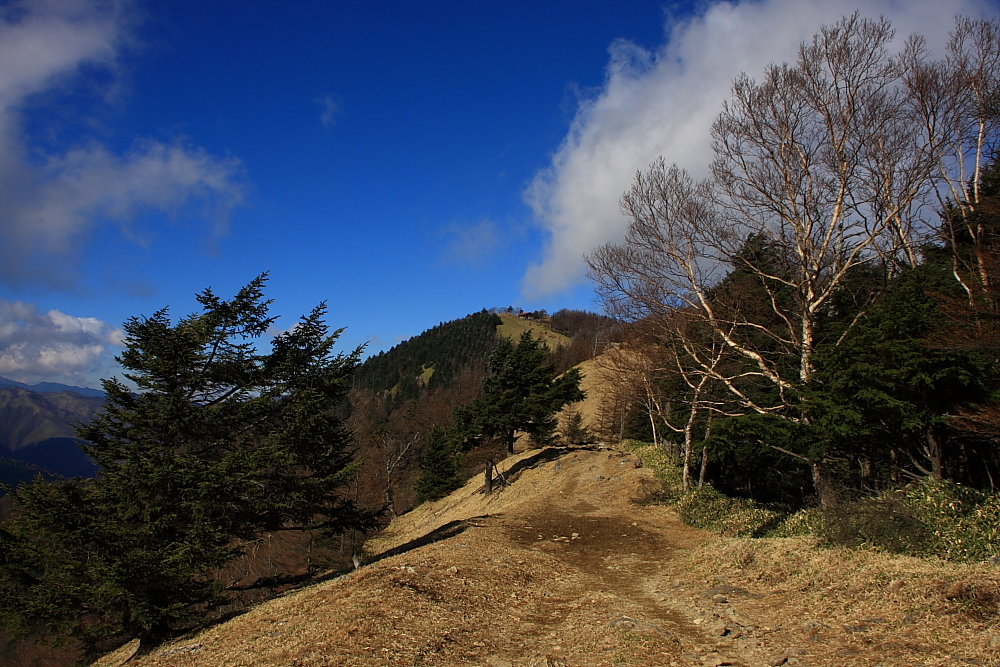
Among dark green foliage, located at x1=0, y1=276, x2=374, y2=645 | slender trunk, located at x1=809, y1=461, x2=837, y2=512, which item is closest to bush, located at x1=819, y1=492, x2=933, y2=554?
slender trunk, located at x1=809, y1=461, x2=837, y2=512

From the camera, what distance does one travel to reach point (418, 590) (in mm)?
8188

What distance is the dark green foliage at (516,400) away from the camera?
25.7 m

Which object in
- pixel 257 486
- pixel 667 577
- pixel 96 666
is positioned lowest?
pixel 96 666

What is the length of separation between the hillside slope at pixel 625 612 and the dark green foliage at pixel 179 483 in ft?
6.29

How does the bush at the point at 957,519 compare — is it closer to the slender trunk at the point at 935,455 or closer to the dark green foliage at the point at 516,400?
the slender trunk at the point at 935,455

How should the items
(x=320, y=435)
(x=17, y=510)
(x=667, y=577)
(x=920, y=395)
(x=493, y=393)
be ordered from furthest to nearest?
(x=493, y=393), (x=320, y=435), (x=17, y=510), (x=667, y=577), (x=920, y=395)

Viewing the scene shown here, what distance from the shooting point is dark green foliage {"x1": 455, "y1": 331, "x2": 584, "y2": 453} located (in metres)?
25.7

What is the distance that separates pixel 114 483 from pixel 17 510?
2.35m

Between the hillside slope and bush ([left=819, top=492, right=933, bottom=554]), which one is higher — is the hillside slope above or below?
below

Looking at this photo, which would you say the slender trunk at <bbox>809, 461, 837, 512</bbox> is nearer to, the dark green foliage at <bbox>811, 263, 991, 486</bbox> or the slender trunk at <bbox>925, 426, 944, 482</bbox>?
the dark green foliage at <bbox>811, 263, 991, 486</bbox>

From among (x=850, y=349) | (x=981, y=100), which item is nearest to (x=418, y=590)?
(x=850, y=349)

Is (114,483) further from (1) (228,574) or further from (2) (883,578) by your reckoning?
(1) (228,574)

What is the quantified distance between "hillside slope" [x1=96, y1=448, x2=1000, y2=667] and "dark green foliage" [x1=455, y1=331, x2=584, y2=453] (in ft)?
44.3

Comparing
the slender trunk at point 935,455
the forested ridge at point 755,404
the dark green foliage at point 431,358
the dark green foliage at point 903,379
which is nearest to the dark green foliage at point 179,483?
the forested ridge at point 755,404
